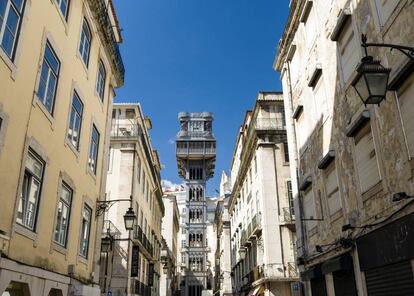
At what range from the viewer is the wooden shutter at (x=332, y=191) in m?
11.2

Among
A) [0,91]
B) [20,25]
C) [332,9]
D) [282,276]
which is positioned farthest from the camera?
[282,276]

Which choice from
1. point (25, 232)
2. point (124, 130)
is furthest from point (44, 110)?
point (124, 130)

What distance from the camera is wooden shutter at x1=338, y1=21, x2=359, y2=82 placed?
32.9 ft

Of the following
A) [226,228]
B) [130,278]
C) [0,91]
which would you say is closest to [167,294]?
[226,228]

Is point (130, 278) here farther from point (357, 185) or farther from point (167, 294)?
point (167, 294)

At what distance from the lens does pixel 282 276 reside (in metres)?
23.2

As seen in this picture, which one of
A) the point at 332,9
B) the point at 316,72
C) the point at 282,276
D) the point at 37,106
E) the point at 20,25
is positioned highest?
the point at 332,9

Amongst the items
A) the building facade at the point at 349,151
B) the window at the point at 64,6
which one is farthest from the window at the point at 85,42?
the building facade at the point at 349,151

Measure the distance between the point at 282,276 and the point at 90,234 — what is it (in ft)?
42.0

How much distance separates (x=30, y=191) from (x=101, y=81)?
25.6 ft

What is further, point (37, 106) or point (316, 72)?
point (316, 72)

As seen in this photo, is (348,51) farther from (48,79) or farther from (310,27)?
(48,79)

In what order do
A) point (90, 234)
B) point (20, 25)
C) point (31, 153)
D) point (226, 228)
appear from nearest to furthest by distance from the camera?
point (20, 25), point (31, 153), point (90, 234), point (226, 228)

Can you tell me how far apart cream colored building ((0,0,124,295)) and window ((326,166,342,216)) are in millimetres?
7405
